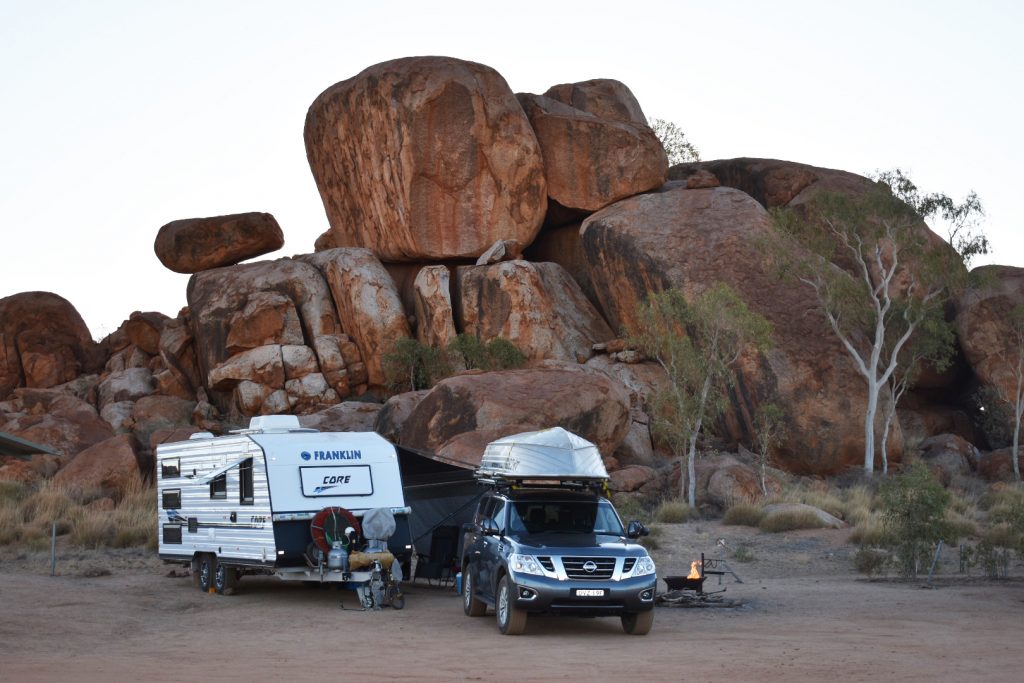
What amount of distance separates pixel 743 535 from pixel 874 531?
300cm

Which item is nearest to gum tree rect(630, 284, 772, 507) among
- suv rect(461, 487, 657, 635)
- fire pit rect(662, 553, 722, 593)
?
fire pit rect(662, 553, 722, 593)

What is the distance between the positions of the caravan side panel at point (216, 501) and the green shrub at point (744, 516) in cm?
1345

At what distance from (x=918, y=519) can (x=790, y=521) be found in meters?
5.87

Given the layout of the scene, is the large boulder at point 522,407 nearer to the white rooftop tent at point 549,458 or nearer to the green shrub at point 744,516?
the green shrub at point 744,516

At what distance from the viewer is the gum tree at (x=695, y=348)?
34094mm

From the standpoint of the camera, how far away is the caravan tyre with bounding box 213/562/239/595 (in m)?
18.9

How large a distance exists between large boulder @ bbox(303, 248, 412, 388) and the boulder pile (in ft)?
0.31

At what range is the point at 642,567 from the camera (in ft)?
46.9

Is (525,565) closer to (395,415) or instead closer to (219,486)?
(219,486)

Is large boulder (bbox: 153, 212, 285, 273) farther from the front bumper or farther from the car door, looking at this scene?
the front bumper

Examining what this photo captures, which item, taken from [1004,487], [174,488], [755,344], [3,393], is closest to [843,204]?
[755,344]

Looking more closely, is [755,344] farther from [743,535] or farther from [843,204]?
[743,535]

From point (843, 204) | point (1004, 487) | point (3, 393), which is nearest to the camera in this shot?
point (1004, 487)

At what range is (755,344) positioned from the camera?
36594 mm
